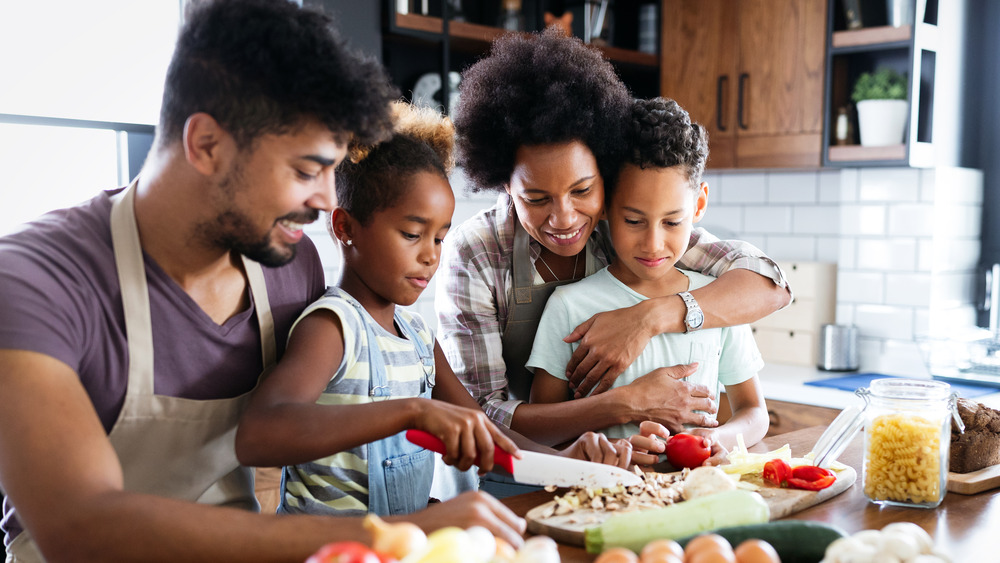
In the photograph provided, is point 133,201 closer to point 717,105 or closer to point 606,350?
point 606,350

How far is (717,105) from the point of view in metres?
3.46

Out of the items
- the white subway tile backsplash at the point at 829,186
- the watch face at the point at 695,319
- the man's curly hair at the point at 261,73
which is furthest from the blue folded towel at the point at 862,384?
the man's curly hair at the point at 261,73

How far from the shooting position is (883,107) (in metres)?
2.98

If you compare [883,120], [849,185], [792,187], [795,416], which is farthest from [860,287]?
[795,416]

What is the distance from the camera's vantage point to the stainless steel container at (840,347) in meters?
3.20

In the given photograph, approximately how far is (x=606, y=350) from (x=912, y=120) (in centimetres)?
187

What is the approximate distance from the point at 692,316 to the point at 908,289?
Result: 71.3 inches

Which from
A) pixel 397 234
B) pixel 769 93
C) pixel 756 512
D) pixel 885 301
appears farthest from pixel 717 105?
pixel 756 512

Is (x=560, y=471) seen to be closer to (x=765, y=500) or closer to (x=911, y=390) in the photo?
(x=765, y=500)

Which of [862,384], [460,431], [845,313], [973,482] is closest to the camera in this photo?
[460,431]

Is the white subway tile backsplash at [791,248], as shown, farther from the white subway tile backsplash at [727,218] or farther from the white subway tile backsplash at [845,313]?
the white subway tile backsplash at [845,313]

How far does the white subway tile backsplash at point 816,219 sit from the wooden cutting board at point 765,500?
2339 millimetres

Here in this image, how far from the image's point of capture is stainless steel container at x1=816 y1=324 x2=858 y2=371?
10.5ft

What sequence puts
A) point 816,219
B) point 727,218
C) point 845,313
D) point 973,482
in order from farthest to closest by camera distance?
point 727,218
point 816,219
point 845,313
point 973,482
